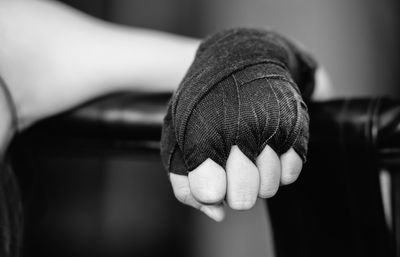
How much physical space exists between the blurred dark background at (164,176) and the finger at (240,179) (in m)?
0.97

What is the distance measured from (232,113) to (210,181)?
2.3 inches

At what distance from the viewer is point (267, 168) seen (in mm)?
383

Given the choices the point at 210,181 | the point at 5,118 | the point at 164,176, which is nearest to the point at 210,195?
the point at 210,181

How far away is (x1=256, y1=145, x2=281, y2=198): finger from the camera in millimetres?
384

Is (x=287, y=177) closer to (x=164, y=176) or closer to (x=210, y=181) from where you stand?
(x=210, y=181)

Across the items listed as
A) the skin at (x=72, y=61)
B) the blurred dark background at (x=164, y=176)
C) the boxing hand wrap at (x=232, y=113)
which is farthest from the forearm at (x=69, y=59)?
the blurred dark background at (x=164, y=176)

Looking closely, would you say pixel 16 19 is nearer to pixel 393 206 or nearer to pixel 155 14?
pixel 393 206

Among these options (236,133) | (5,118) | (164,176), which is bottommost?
(164,176)

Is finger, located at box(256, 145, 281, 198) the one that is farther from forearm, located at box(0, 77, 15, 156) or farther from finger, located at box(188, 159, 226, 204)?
forearm, located at box(0, 77, 15, 156)

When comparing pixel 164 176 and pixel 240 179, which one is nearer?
pixel 240 179

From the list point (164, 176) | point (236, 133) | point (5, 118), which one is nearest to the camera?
point (236, 133)

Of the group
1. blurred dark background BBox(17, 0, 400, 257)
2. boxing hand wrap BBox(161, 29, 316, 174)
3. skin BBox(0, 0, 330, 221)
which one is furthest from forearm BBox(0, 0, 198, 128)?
blurred dark background BBox(17, 0, 400, 257)

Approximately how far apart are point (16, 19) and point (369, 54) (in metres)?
1.33

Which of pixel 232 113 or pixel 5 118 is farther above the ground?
pixel 232 113
